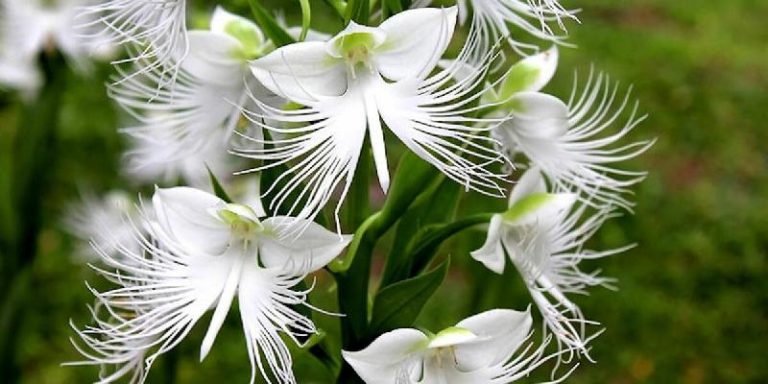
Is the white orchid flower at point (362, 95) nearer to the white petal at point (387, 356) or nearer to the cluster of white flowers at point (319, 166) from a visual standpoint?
the cluster of white flowers at point (319, 166)

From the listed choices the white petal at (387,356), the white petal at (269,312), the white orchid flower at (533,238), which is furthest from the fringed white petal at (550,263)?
the white petal at (269,312)

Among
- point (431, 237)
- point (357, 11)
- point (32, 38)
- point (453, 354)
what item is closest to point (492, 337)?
point (453, 354)

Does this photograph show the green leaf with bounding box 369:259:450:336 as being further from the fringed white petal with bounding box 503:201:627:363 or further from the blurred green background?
the blurred green background

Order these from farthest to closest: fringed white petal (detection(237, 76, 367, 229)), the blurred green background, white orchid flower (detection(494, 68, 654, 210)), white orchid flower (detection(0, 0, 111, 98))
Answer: the blurred green background, white orchid flower (detection(0, 0, 111, 98)), white orchid flower (detection(494, 68, 654, 210)), fringed white petal (detection(237, 76, 367, 229))

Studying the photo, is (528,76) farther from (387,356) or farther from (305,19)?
(387,356)

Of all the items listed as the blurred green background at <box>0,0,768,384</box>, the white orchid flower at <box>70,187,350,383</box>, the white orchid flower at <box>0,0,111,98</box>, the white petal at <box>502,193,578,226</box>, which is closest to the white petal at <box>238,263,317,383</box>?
the white orchid flower at <box>70,187,350,383</box>
